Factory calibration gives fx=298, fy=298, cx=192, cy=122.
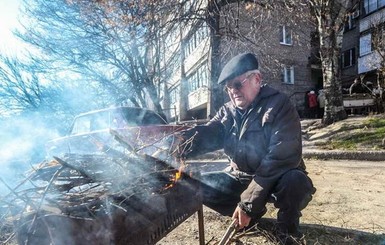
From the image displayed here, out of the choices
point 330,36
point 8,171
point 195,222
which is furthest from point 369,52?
point 8,171

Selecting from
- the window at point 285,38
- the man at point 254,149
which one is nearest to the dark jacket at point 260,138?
the man at point 254,149

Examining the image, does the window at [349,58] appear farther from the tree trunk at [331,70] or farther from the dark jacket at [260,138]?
the dark jacket at [260,138]

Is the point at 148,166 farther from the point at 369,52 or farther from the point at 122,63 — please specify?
the point at 369,52

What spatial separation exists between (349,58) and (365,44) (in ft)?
10.5

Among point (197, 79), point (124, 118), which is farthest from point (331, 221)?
point (197, 79)

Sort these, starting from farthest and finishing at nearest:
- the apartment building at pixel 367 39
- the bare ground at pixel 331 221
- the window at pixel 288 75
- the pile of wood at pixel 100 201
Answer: the window at pixel 288 75
the apartment building at pixel 367 39
the bare ground at pixel 331 221
the pile of wood at pixel 100 201

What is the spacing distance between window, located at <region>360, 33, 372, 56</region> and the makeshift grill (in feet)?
69.2

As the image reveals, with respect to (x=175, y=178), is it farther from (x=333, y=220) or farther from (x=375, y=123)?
(x=375, y=123)

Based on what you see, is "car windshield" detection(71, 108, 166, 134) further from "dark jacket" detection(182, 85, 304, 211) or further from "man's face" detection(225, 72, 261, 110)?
"man's face" detection(225, 72, 261, 110)

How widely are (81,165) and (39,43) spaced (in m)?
15.6

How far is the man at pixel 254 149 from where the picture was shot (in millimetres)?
2037

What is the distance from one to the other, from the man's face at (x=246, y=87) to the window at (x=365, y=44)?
1999cm

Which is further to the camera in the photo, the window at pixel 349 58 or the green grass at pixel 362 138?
the window at pixel 349 58

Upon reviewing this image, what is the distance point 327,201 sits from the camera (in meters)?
3.34
